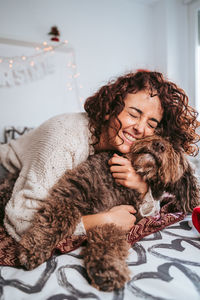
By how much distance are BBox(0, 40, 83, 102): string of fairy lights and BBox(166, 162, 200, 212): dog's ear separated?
255cm

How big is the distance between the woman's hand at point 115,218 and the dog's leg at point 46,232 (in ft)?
0.22

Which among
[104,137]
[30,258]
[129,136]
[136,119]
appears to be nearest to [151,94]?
[136,119]

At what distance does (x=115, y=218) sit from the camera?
117 centimetres

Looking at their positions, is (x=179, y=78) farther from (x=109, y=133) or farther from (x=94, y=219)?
(x=94, y=219)

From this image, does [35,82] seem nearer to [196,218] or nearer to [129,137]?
[129,137]

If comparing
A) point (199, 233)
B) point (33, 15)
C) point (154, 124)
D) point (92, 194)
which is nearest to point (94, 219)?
point (92, 194)

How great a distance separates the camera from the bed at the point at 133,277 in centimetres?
77

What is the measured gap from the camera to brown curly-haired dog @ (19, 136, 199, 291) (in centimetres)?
90

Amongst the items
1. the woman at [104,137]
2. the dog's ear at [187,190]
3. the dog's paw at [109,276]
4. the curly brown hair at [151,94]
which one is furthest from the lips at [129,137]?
the dog's paw at [109,276]

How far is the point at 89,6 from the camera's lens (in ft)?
11.5

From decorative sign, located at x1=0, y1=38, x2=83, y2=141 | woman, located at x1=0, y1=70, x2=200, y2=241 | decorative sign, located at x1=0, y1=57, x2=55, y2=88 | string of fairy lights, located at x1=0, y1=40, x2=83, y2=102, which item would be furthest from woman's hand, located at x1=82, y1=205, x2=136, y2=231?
string of fairy lights, located at x1=0, y1=40, x2=83, y2=102

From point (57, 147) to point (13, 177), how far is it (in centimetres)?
56

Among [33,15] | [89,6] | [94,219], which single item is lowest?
[94,219]

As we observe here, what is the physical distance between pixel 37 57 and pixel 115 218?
8.98ft
